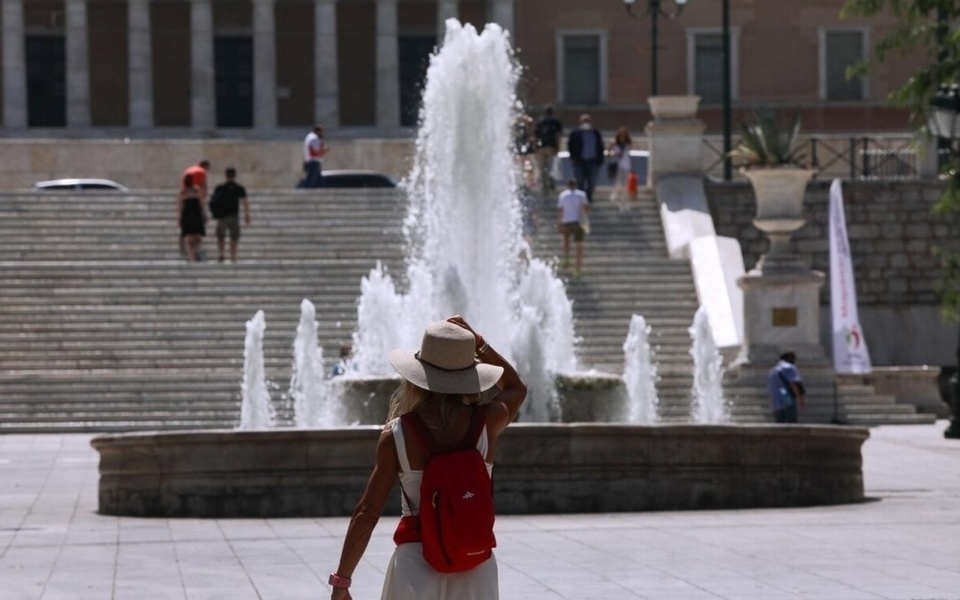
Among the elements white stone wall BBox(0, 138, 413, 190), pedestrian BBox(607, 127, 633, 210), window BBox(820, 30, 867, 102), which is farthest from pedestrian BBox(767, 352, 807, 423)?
window BBox(820, 30, 867, 102)

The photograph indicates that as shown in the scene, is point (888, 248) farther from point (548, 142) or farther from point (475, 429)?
point (475, 429)

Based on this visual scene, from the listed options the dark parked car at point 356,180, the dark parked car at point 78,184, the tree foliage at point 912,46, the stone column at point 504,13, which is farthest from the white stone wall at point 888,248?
the stone column at point 504,13

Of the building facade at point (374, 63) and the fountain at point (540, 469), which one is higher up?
the building facade at point (374, 63)

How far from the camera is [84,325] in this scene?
1077 inches

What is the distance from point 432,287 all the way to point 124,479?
6.55 m

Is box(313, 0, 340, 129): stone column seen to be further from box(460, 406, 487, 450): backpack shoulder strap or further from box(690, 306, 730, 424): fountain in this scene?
box(460, 406, 487, 450): backpack shoulder strap

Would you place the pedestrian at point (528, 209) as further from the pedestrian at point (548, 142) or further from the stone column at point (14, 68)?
the stone column at point (14, 68)

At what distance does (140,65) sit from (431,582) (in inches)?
2175

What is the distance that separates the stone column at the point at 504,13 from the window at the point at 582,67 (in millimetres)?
1425

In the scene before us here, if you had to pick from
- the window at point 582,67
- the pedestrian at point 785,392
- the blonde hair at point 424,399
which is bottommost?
the pedestrian at point 785,392

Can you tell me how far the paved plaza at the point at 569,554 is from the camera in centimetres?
1034

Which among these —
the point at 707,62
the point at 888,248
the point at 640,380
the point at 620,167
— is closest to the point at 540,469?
the point at 640,380

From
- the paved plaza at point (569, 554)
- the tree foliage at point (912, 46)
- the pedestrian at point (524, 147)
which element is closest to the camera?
the paved plaza at point (569, 554)

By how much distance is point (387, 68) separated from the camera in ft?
201
